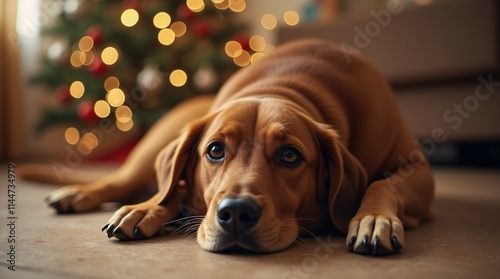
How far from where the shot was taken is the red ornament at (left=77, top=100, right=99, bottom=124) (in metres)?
5.92

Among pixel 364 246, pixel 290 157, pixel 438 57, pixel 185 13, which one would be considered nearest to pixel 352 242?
pixel 364 246

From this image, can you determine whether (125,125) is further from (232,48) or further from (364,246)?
(364,246)

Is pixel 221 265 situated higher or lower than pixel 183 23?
lower

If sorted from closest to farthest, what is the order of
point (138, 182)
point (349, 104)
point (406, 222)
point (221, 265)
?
1. point (221, 265)
2. point (406, 222)
3. point (349, 104)
4. point (138, 182)

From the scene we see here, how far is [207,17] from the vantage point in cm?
680

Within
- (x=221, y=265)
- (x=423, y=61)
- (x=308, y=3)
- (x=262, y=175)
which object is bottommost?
(x=221, y=265)

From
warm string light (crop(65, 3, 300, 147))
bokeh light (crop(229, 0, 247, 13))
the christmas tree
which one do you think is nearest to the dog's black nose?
the christmas tree

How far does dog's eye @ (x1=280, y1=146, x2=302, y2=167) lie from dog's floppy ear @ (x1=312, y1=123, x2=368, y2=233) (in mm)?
150

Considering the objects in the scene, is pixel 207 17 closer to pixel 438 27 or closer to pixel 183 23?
pixel 183 23

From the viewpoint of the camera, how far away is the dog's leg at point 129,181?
2.54 meters

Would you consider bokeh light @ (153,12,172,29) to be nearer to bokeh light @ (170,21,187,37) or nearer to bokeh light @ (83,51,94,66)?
bokeh light @ (170,21,187,37)

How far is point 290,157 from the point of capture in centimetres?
180

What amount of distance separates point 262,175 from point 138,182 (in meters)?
1.29

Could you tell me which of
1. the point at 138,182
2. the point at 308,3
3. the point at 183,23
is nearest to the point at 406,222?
the point at 138,182
